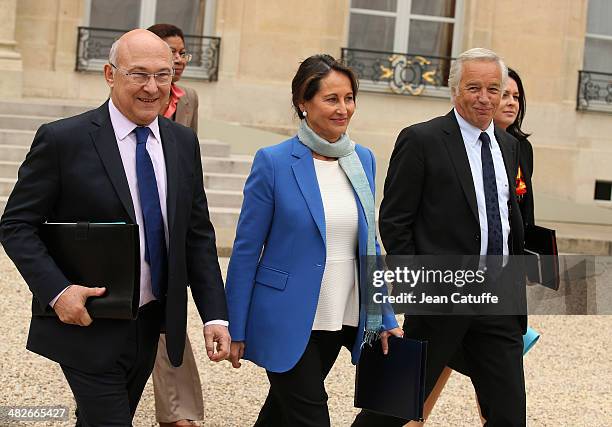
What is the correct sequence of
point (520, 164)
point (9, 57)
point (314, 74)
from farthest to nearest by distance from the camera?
1. point (9, 57)
2. point (520, 164)
3. point (314, 74)

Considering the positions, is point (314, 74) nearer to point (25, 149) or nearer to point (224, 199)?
point (224, 199)

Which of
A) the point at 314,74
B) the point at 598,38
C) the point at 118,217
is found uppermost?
the point at 598,38

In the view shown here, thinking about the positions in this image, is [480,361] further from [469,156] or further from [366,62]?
[366,62]

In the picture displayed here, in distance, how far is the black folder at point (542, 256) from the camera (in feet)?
14.1

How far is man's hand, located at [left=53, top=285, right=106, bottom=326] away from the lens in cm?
325

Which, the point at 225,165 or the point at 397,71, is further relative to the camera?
the point at 397,71

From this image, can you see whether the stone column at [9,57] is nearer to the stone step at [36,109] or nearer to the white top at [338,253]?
the stone step at [36,109]

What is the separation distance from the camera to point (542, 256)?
4.34 metres

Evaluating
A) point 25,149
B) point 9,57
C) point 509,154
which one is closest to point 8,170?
point 25,149

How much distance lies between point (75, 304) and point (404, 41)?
12.5 meters

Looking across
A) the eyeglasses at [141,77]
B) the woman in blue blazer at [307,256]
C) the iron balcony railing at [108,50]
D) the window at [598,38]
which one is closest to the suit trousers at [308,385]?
the woman in blue blazer at [307,256]


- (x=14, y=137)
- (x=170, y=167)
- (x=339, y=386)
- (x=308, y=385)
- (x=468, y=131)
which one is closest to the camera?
(x=170, y=167)

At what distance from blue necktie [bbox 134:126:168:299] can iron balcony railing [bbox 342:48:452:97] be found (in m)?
11.6

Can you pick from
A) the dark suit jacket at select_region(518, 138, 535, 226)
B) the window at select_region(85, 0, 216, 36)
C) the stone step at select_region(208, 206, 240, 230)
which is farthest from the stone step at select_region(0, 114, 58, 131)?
the dark suit jacket at select_region(518, 138, 535, 226)
